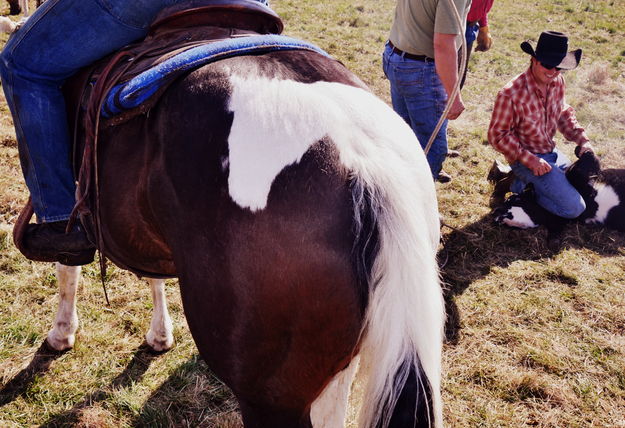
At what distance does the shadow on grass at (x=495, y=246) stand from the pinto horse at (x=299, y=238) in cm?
268

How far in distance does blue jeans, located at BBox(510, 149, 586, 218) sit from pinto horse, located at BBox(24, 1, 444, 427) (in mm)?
3500

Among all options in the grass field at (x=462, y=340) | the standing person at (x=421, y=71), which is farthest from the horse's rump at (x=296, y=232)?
the standing person at (x=421, y=71)

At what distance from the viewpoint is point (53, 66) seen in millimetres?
2223

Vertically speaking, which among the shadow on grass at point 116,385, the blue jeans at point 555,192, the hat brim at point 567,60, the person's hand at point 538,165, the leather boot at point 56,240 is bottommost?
the shadow on grass at point 116,385

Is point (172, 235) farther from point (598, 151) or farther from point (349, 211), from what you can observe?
point (598, 151)

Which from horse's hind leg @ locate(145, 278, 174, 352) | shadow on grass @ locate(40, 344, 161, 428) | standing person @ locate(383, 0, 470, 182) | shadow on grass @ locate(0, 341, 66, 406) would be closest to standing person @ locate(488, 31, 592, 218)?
standing person @ locate(383, 0, 470, 182)

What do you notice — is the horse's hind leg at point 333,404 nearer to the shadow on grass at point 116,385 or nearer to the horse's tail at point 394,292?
the horse's tail at point 394,292

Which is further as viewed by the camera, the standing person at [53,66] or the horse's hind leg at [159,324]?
the horse's hind leg at [159,324]

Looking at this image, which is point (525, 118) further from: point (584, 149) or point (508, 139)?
point (584, 149)

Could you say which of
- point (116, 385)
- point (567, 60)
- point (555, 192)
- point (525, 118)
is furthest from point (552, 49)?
point (116, 385)

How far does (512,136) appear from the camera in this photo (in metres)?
4.72

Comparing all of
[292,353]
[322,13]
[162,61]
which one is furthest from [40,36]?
[322,13]

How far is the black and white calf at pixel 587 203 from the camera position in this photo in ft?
15.7

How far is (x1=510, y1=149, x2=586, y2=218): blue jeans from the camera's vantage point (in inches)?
185
